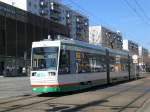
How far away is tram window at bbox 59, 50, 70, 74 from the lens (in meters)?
24.2

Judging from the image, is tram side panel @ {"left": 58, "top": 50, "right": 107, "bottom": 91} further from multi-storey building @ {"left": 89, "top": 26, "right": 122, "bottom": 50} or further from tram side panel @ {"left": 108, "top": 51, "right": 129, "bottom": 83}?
multi-storey building @ {"left": 89, "top": 26, "right": 122, "bottom": 50}

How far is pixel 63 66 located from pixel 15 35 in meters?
83.5

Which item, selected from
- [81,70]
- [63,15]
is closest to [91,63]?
[81,70]

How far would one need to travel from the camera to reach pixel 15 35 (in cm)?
10669

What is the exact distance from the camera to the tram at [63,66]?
23.8 metres

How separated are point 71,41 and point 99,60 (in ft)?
23.0

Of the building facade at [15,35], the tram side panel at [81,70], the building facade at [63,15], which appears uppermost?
the building facade at [63,15]

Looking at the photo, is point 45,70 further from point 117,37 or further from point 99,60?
point 117,37

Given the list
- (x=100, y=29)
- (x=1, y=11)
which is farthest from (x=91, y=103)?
(x=100, y=29)

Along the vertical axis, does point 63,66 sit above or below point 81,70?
above

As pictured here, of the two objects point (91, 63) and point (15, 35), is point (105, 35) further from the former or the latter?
point (91, 63)

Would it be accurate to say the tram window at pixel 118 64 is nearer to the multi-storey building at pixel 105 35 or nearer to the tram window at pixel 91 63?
the tram window at pixel 91 63

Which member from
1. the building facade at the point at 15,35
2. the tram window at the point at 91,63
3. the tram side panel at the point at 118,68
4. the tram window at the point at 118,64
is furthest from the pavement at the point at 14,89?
the building facade at the point at 15,35

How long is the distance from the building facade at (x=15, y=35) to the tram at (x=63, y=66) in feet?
210
